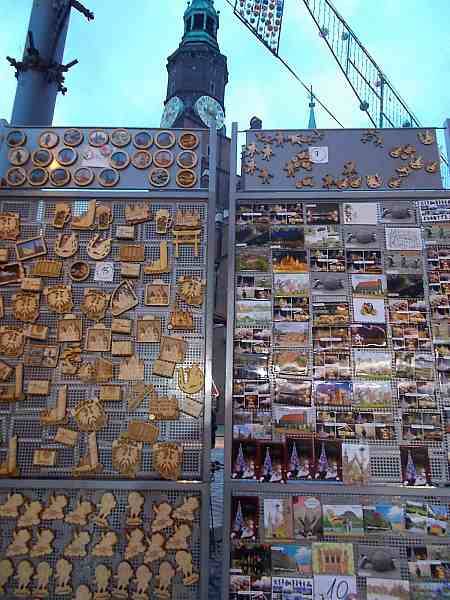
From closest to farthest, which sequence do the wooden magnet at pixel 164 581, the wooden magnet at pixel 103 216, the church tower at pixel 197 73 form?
the wooden magnet at pixel 164 581 → the wooden magnet at pixel 103 216 → the church tower at pixel 197 73

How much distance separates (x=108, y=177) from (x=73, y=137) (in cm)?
42

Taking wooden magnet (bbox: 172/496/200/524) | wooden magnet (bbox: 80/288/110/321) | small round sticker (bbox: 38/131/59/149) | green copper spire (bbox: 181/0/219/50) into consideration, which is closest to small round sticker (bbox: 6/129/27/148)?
small round sticker (bbox: 38/131/59/149)

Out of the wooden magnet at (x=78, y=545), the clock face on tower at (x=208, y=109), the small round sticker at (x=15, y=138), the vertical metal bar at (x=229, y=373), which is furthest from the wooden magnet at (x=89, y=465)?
the clock face on tower at (x=208, y=109)

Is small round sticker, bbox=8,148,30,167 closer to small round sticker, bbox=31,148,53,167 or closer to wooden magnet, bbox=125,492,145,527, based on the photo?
small round sticker, bbox=31,148,53,167

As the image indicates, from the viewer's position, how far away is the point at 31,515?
2764mm

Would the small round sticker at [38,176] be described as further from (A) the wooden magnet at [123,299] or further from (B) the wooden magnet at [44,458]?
(B) the wooden magnet at [44,458]

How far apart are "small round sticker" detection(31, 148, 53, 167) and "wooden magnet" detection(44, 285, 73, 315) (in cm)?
97

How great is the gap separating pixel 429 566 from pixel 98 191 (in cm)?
333

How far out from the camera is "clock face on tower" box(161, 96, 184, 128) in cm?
3148

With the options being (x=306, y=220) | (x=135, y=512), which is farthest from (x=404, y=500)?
(x=306, y=220)

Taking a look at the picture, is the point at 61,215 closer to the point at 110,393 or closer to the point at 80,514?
the point at 110,393

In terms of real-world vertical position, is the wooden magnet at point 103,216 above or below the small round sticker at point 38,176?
below

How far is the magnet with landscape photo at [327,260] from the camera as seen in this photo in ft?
10.1

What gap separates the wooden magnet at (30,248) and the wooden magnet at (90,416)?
1127 millimetres
